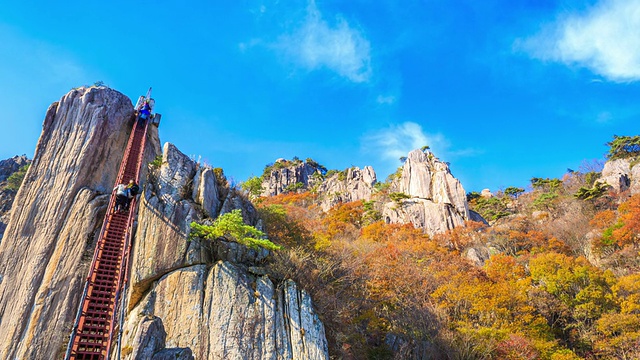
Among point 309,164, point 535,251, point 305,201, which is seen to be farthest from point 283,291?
point 309,164

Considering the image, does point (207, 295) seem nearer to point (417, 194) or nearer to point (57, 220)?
point (57, 220)

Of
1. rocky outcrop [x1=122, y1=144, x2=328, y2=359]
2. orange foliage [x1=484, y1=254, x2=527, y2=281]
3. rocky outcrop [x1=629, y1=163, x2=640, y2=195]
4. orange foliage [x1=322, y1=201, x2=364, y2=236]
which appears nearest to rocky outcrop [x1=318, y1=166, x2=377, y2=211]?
orange foliage [x1=322, y1=201, x2=364, y2=236]

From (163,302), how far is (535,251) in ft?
109

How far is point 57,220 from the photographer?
40.2 ft

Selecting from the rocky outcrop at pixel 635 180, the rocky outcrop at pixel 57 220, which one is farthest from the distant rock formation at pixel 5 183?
the rocky outcrop at pixel 635 180

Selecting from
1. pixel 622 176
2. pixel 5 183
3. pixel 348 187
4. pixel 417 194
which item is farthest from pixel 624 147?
pixel 5 183

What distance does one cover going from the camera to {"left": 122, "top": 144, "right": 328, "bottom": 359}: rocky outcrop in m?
9.59

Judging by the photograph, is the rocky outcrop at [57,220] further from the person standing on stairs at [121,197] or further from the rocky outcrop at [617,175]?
the rocky outcrop at [617,175]

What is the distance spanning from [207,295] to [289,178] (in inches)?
2906

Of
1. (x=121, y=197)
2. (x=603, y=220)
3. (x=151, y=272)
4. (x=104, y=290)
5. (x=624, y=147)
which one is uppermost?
(x=624, y=147)

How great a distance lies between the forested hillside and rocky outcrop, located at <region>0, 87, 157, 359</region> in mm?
6139

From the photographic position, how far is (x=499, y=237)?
36906 mm

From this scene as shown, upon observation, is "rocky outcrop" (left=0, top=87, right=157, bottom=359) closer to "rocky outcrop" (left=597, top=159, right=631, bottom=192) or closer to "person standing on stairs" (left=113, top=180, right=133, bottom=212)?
"person standing on stairs" (left=113, top=180, right=133, bottom=212)

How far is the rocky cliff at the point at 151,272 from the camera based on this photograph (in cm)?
970
